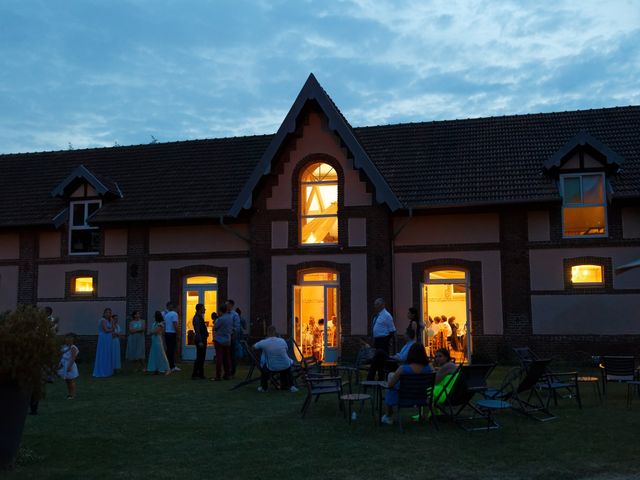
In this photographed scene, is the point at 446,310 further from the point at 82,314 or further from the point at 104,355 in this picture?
the point at 82,314

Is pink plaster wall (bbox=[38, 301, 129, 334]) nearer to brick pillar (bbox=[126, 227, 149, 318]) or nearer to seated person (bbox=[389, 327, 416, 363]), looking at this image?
brick pillar (bbox=[126, 227, 149, 318])

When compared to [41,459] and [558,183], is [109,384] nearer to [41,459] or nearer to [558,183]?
[41,459]

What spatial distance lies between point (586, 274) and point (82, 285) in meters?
14.8

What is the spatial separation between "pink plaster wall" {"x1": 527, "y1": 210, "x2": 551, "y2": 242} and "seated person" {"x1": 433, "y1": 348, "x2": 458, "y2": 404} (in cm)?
907

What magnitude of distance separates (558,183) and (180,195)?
10.9 m

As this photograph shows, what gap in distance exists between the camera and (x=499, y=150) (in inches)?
777

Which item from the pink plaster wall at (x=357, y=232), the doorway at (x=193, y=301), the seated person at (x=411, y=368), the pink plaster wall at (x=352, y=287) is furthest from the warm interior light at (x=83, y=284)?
the seated person at (x=411, y=368)

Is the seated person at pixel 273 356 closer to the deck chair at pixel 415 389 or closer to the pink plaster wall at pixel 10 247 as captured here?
the deck chair at pixel 415 389

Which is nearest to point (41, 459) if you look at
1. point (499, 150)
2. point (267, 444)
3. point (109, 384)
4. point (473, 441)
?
point (267, 444)

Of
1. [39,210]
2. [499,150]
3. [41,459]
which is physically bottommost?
[41,459]

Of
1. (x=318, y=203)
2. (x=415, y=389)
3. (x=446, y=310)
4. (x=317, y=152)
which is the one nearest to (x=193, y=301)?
(x=318, y=203)

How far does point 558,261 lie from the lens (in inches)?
693

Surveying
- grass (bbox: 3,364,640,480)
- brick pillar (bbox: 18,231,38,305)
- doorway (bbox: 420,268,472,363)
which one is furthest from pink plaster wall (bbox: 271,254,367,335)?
brick pillar (bbox: 18,231,38,305)

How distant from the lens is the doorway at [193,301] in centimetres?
2019
